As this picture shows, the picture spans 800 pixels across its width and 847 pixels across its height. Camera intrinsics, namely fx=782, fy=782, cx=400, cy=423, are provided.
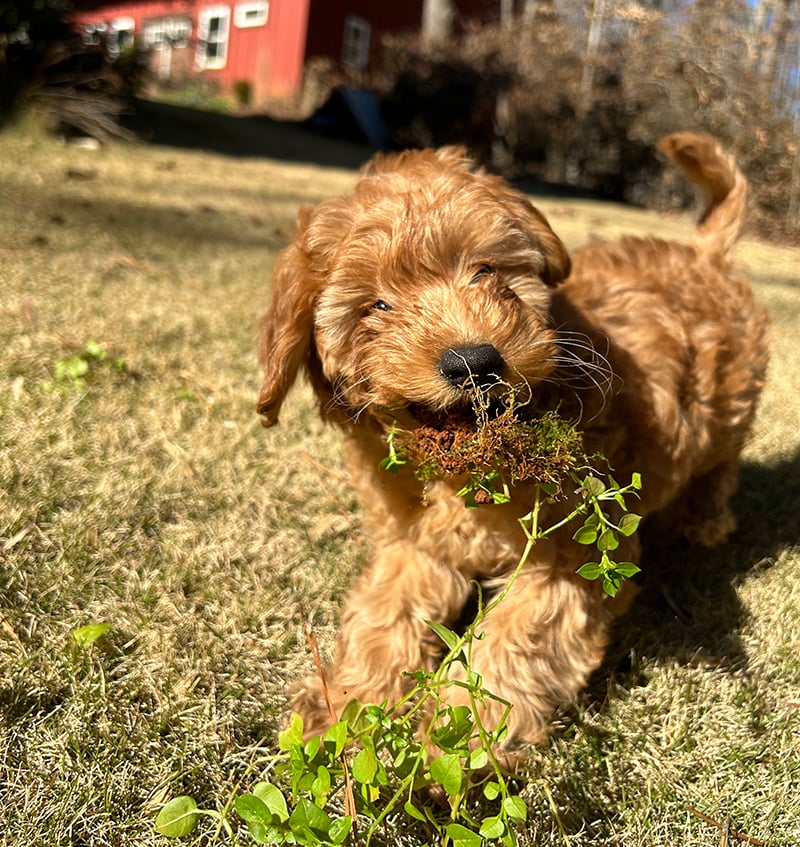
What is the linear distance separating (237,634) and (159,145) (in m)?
9.92

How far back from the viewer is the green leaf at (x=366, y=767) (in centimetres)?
147

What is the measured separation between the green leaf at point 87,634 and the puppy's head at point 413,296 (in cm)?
73

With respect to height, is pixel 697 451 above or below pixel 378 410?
below

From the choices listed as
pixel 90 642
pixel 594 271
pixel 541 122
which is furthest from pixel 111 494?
pixel 541 122

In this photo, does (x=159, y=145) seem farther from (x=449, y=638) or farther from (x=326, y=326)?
(x=449, y=638)

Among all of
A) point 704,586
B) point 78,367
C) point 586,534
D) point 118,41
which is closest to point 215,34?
point 118,41

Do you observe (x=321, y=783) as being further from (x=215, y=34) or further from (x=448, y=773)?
(x=215, y=34)

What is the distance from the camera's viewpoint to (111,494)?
284 cm

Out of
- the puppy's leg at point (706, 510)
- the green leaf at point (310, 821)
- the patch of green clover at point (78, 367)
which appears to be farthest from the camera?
the patch of green clover at point (78, 367)

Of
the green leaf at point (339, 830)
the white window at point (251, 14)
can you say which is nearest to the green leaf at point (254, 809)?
the green leaf at point (339, 830)

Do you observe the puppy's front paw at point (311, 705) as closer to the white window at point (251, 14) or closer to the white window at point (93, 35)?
the white window at point (93, 35)

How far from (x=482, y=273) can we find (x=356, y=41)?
80.7 feet

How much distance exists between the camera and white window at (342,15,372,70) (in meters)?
23.3

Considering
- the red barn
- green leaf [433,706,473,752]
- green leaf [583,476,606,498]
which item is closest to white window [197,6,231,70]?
the red barn
